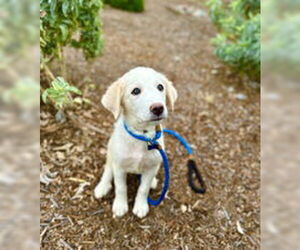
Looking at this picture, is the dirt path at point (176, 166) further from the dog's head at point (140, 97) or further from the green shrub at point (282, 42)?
the green shrub at point (282, 42)

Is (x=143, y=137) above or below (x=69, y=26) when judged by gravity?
below

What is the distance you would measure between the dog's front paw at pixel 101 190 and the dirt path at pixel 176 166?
2.3 inches

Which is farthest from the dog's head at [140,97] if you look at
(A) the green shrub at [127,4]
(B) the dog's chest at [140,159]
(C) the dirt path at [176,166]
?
(A) the green shrub at [127,4]

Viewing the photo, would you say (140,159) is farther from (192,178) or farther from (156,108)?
(192,178)

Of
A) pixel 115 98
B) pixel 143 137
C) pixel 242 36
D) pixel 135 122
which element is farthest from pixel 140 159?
pixel 242 36

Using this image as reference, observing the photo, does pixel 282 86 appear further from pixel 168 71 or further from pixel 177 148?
pixel 168 71

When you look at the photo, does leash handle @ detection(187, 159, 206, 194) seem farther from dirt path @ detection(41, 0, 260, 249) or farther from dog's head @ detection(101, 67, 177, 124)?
dog's head @ detection(101, 67, 177, 124)

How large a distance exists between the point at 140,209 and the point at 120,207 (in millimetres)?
146

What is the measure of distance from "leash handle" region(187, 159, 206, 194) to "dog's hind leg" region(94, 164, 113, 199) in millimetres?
680

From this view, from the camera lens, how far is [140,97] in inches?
68.8

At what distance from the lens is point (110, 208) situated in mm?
2217

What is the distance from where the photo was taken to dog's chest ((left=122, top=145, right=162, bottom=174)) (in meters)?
1.96

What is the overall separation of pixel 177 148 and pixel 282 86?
2.17 m

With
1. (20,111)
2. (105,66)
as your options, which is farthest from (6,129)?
(105,66)
